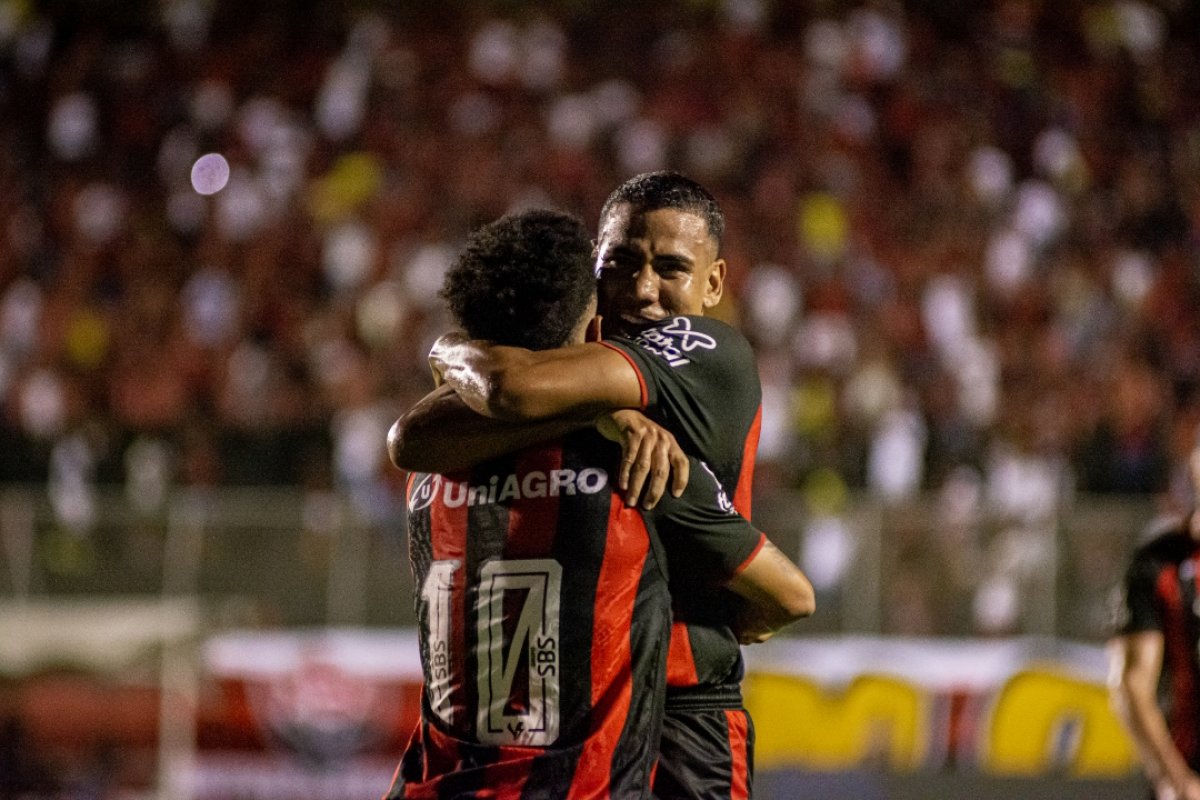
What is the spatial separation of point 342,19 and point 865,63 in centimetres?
600

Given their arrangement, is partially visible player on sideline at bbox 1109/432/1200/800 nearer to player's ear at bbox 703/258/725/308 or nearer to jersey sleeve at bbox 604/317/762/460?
player's ear at bbox 703/258/725/308

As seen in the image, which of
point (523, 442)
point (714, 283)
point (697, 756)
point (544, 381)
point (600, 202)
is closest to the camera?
point (544, 381)

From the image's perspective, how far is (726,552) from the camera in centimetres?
284

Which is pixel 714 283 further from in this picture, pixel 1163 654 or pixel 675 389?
pixel 1163 654

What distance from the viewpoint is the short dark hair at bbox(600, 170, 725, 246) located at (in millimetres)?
3426

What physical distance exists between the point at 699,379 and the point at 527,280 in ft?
1.26

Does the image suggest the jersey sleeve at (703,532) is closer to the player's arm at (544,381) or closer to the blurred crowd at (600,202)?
the player's arm at (544,381)

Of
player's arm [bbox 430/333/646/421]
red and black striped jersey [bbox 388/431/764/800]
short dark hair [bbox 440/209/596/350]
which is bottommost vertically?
red and black striped jersey [bbox 388/431/764/800]

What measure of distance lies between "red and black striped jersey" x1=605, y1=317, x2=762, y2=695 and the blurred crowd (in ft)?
20.0

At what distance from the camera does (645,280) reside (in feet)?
11.1

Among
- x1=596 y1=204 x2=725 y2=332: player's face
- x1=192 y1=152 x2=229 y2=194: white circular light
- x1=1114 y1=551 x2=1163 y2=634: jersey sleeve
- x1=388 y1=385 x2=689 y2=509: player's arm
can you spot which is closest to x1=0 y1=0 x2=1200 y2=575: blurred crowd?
x1=192 y1=152 x2=229 y2=194: white circular light

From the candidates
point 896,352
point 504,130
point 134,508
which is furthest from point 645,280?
point 504,130

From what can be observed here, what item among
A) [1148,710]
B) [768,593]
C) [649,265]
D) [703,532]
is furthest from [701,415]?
[1148,710]

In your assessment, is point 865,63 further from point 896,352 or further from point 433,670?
point 433,670
